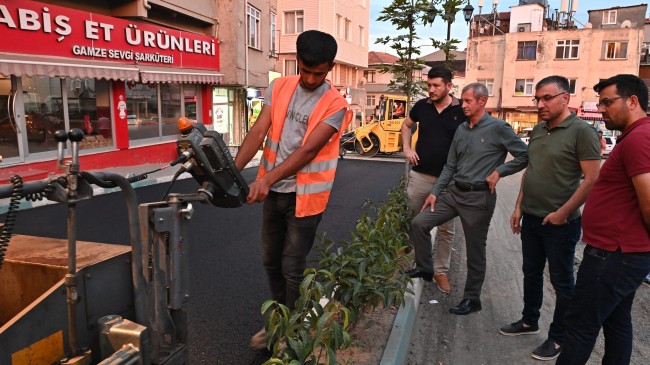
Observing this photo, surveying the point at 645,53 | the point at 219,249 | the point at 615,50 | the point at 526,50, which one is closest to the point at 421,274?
the point at 219,249

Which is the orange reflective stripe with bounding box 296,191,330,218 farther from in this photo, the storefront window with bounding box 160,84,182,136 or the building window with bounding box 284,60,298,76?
the building window with bounding box 284,60,298,76

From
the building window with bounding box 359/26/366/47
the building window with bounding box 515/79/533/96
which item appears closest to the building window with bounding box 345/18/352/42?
the building window with bounding box 359/26/366/47

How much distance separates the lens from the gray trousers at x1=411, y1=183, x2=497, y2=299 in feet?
13.5

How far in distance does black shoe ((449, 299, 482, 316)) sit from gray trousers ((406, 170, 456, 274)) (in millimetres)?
578

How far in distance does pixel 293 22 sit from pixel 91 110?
21.0 m

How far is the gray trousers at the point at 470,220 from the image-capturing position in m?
4.12

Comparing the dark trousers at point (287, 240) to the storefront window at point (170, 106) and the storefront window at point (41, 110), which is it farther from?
the storefront window at point (170, 106)

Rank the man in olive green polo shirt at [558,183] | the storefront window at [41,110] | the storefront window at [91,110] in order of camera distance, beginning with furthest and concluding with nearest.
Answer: the storefront window at [91,110], the storefront window at [41,110], the man in olive green polo shirt at [558,183]

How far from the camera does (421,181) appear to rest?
4.95 meters

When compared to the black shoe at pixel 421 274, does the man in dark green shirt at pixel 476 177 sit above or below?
above

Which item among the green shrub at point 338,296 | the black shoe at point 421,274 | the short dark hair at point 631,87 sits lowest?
the black shoe at point 421,274

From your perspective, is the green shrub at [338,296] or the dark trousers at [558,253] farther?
the dark trousers at [558,253]

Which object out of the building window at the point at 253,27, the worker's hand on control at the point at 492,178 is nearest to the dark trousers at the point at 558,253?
the worker's hand on control at the point at 492,178

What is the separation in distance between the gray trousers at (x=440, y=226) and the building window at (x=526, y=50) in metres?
38.7
